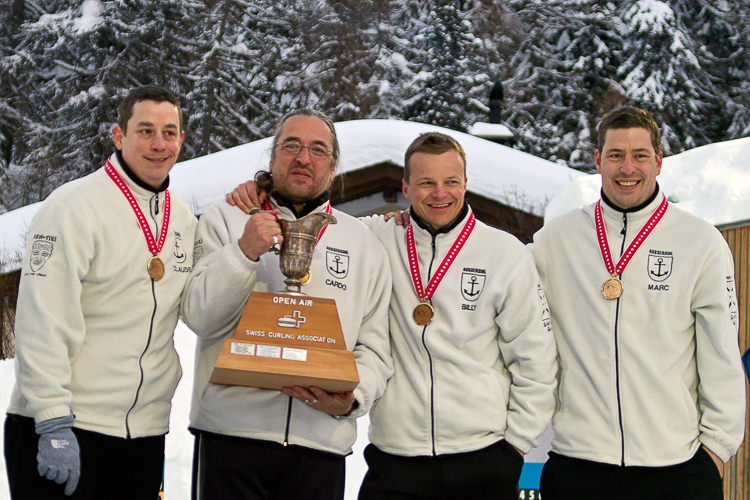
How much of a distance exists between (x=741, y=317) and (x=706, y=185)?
1.02 metres

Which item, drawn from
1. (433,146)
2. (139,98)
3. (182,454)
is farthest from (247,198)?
(182,454)

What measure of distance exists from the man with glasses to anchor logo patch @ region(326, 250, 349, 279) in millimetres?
11

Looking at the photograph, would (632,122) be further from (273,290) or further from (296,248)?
(273,290)

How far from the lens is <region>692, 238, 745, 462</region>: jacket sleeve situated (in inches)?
135

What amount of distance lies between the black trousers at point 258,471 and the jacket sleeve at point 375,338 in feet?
0.92

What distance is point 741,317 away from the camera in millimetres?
5500

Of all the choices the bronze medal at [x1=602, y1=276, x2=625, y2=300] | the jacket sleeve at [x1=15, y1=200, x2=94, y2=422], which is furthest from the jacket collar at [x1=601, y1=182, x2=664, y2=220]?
the jacket sleeve at [x1=15, y1=200, x2=94, y2=422]

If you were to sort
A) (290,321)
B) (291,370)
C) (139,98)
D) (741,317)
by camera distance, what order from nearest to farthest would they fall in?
1. (291,370)
2. (290,321)
3. (139,98)
4. (741,317)

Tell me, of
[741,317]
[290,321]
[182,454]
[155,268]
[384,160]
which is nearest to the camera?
[290,321]

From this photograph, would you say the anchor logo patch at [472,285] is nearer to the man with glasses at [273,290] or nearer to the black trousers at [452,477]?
the man with glasses at [273,290]

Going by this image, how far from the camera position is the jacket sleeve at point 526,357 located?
3.39m

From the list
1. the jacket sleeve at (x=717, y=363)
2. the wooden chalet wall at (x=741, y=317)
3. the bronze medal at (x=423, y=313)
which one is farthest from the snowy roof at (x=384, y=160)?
the jacket sleeve at (x=717, y=363)

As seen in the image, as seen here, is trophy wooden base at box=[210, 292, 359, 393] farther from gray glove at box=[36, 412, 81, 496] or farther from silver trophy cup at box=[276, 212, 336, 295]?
gray glove at box=[36, 412, 81, 496]

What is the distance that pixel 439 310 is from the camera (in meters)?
3.46
